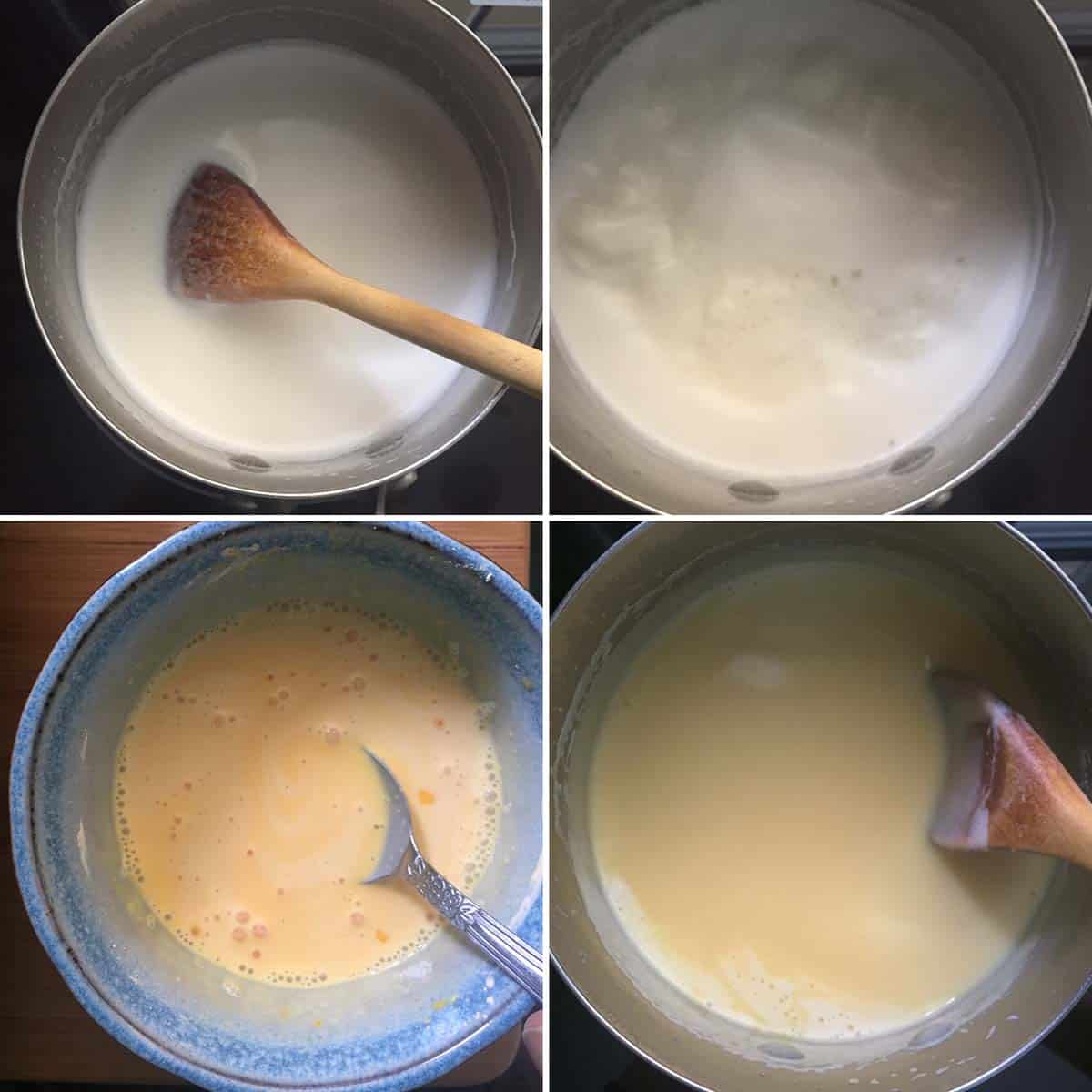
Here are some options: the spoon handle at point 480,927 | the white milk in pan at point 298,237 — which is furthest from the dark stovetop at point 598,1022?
the white milk in pan at point 298,237

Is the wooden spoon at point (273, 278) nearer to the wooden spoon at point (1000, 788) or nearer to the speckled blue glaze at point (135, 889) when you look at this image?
the speckled blue glaze at point (135, 889)

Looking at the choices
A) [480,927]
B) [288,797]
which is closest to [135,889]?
[288,797]

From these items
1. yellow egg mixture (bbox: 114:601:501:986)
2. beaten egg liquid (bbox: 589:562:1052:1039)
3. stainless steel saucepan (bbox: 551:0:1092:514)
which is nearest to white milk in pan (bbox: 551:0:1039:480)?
stainless steel saucepan (bbox: 551:0:1092:514)

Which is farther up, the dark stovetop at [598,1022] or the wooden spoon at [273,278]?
the wooden spoon at [273,278]

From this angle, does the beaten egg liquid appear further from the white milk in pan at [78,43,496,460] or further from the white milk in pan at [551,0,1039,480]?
the white milk in pan at [78,43,496,460]

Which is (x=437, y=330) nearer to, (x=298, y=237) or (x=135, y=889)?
(x=298, y=237)

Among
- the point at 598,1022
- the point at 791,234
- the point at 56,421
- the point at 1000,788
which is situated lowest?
the point at 598,1022
